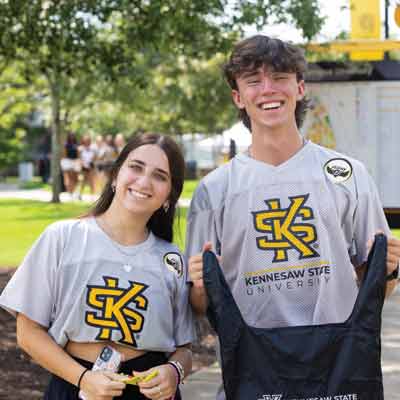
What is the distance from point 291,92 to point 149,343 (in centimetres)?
102

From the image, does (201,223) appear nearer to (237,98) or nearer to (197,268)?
(197,268)

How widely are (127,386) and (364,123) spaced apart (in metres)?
8.39

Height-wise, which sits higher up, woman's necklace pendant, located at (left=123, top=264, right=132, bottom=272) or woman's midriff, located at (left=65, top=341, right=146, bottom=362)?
woman's necklace pendant, located at (left=123, top=264, right=132, bottom=272)

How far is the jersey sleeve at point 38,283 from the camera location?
3.33 m

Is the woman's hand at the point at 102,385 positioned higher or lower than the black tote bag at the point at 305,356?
lower

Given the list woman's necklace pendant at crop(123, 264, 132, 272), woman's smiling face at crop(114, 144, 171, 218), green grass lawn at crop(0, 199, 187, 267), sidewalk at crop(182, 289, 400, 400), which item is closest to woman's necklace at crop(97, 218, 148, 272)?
woman's necklace pendant at crop(123, 264, 132, 272)

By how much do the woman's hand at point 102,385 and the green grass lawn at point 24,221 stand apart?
6290mm

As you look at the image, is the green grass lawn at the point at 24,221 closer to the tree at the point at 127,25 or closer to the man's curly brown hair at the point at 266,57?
the tree at the point at 127,25

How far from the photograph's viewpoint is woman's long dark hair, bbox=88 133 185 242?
3.52 metres

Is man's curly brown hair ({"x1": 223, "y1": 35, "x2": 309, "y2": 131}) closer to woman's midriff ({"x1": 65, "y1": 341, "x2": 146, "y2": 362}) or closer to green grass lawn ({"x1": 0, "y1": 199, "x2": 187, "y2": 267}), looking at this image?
woman's midriff ({"x1": 65, "y1": 341, "x2": 146, "y2": 362})

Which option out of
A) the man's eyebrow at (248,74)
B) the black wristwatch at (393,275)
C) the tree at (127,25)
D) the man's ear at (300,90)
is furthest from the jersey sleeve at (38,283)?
the tree at (127,25)

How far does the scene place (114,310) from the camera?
128 inches

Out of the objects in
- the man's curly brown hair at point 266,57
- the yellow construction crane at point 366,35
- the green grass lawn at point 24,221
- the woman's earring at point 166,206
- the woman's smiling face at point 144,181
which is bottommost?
the green grass lawn at point 24,221

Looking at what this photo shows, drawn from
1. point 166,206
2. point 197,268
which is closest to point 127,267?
point 197,268
